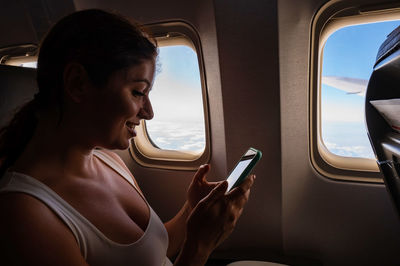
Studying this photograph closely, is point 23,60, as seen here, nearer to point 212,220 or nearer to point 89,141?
point 89,141

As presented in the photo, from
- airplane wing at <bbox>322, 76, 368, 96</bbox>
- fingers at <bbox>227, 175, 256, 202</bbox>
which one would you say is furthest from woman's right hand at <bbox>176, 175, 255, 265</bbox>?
airplane wing at <bbox>322, 76, 368, 96</bbox>

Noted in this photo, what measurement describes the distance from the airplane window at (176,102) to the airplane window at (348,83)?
89cm

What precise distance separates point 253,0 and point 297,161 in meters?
1.10

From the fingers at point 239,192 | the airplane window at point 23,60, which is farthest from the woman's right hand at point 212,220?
the airplane window at point 23,60

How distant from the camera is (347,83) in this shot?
1.80m

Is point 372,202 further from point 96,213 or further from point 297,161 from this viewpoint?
point 96,213

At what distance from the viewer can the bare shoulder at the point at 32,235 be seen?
2.36 ft

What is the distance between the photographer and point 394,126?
3.61 feet

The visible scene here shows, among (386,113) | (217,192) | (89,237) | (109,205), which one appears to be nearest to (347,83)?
(386,113)

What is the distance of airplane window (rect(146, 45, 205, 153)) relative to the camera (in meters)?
2.19

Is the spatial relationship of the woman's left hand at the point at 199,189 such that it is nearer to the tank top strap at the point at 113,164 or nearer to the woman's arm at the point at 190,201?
the woman's arm at the point at 190,201

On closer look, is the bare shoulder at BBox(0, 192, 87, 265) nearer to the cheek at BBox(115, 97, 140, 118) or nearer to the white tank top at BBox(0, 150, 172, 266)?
the white tank top at BBox(0, 150, 172, 266)

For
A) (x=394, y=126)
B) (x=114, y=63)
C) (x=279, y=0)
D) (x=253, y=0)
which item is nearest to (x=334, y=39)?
(x=279, y=0)

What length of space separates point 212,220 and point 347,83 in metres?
1.32
